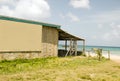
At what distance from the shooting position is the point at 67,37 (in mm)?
30688

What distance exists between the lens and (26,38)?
21828 millimetres

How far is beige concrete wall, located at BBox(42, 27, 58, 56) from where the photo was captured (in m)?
24.2

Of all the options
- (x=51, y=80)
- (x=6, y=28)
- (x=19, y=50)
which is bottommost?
(x=51, y=80)

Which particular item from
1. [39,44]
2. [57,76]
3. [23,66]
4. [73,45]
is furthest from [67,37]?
[57,76]

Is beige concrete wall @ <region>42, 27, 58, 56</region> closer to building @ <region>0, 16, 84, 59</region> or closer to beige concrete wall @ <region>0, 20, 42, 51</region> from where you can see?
building @ <region>0, 16, 84, 59</region>

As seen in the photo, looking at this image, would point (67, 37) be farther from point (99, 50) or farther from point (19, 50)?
point (19, 50)

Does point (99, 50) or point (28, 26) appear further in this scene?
point (99, 50)

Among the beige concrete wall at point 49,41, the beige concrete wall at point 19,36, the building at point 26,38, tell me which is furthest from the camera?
the beige concrete wall at point 49,41

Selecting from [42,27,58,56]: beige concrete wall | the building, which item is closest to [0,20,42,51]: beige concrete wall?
the building

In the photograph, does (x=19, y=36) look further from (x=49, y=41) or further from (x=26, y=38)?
(x=49, y=41)

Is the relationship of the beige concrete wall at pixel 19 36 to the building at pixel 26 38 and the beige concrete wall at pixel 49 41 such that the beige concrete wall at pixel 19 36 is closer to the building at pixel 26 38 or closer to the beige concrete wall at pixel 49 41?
the building at pixel 26 38

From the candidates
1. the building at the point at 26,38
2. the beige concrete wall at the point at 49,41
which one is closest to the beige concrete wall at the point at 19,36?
the building at the point at 26,38

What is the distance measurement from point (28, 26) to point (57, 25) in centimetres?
453

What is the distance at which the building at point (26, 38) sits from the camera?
1986 centimetres
